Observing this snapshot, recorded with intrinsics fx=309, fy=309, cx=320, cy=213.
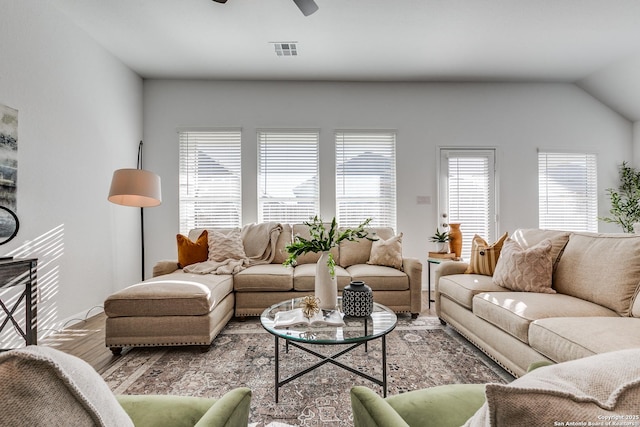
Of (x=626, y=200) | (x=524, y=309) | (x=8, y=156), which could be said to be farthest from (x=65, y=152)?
(x=626, y=200)

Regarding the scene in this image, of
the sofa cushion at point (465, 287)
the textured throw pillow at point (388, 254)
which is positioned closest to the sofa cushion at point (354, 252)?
the textured throw pillow at point (388, 254)

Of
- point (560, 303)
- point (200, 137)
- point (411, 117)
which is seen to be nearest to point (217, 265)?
point (200, 137)

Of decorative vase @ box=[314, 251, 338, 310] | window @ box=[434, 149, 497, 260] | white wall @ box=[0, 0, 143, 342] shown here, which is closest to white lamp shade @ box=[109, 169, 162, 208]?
white wall @ box=[0, 0, 143, 342]

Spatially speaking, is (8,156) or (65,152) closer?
(8,156)

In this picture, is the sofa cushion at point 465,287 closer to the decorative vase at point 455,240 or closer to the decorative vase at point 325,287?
the decorative vase at point 455,240

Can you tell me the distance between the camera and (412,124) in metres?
4.64

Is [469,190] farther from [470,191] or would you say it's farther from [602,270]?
[602,270]

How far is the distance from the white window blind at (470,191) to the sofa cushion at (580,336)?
117 inches

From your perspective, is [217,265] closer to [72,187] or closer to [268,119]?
[72,187]

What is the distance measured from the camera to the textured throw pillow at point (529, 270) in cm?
229

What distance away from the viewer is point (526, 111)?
4.70 meters

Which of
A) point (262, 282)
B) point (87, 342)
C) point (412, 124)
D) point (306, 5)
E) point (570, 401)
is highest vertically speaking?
point (306, 5)

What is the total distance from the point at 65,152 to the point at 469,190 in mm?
5058

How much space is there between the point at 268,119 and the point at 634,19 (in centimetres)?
428
